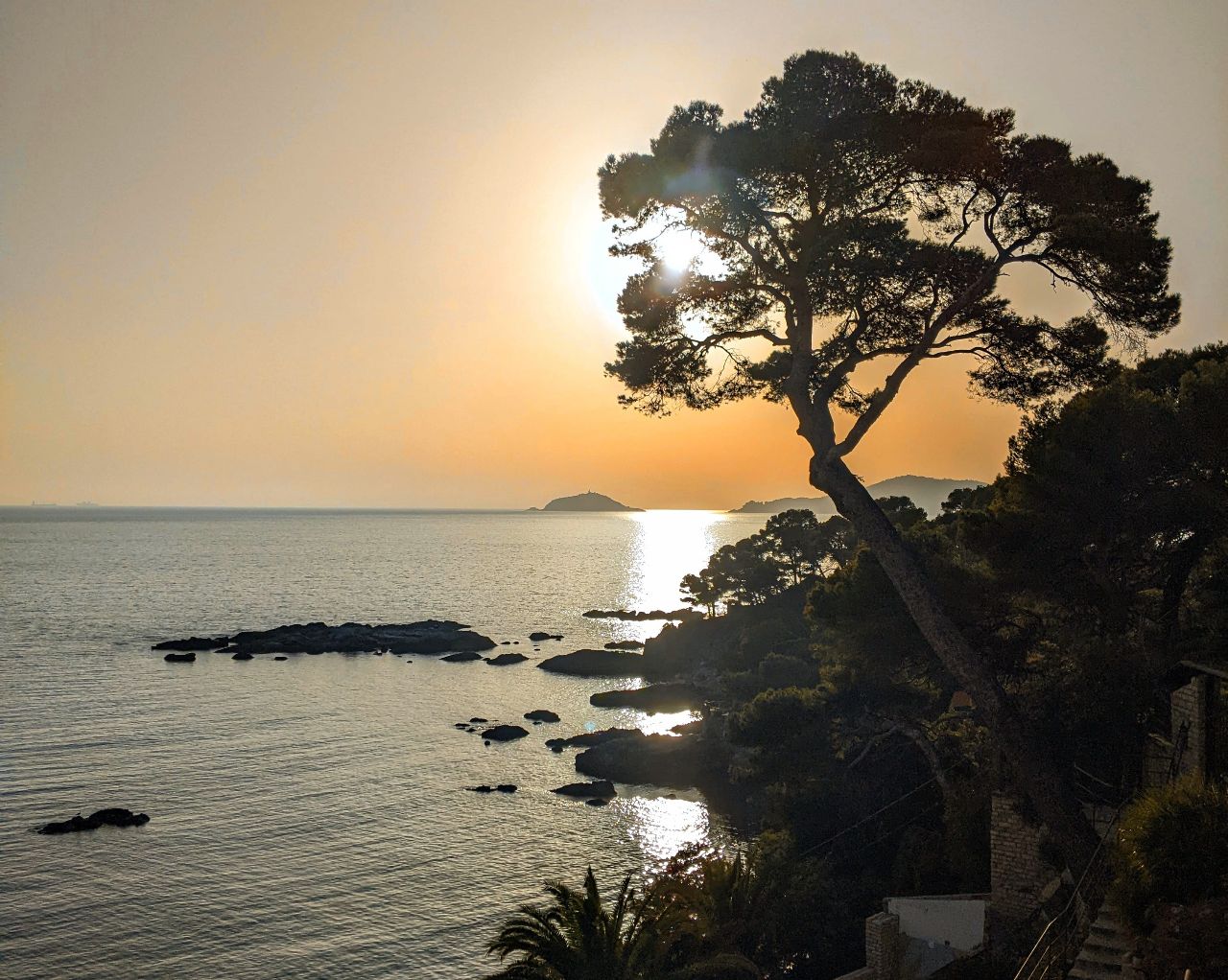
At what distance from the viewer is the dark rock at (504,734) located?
50.4 m

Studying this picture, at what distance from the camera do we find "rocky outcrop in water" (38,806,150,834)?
32.9 metres

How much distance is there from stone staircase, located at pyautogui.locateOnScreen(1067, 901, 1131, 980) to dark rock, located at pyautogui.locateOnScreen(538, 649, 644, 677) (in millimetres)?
63749

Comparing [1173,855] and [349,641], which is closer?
[1173,855]

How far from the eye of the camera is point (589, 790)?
1597 inches

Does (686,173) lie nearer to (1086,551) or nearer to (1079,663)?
(1086,551)

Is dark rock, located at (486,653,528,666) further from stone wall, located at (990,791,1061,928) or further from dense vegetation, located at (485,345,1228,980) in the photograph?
stone wall, located at (990,791,1061,928)

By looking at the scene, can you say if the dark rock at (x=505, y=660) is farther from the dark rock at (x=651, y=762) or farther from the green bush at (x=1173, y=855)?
the green bush at (x=1173, y=855)

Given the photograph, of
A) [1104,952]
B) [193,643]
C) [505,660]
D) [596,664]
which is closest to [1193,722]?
[1104,952]

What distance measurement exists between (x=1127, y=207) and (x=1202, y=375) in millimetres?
4206

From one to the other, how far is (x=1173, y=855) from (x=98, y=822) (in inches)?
1409

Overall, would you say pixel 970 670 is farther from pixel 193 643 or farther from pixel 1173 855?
pixel 193 643

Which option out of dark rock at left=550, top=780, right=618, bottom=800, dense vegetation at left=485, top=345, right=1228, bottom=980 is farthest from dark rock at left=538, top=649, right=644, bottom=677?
dense vegetation at left=485, top=345, right=1228, bottom=980

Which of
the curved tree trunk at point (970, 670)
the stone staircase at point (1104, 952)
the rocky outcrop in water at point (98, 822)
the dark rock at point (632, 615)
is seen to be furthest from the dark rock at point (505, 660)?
the stone staircase at point (1104, 952)

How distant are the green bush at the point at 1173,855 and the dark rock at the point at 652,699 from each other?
49551 millimetres
